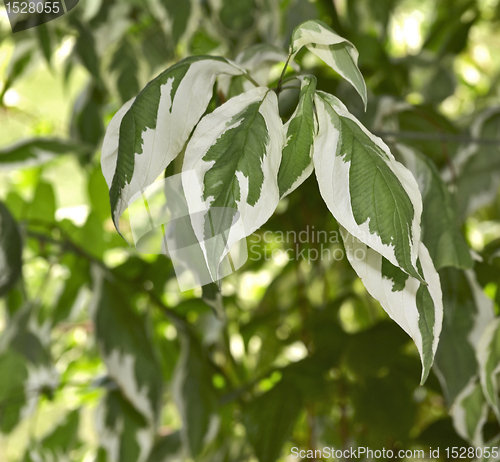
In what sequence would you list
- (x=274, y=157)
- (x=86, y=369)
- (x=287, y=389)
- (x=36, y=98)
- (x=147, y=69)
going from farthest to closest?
(x=36, y=98), (x=86, y=369), (x=147, y=69), (x=287, y=389), (x=274, y=157)

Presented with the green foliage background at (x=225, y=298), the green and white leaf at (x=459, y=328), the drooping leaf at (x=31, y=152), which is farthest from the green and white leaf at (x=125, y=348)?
the green and white leaf at (x=459, y=328)

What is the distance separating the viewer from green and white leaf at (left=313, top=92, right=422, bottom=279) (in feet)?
0.57

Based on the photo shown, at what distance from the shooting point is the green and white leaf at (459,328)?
29 centimetres

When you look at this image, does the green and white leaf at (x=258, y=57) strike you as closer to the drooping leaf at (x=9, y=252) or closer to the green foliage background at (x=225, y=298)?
the green foliage background at (x=225, y=298)

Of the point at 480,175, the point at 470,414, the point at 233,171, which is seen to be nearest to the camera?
the point at 233,171

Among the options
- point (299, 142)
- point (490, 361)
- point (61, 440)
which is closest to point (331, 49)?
point (299, 142)

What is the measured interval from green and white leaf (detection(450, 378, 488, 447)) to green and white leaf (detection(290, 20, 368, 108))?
205mm

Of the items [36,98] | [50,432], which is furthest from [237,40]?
[36,98]

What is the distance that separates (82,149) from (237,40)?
0.18 meters

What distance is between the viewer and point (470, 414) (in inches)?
11.6

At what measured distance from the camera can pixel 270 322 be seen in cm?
52

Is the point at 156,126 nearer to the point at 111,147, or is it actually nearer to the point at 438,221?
the point at 111,147

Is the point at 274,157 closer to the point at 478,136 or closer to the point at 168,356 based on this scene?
the point at 478,136

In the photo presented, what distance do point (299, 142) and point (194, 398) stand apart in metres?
0.28
